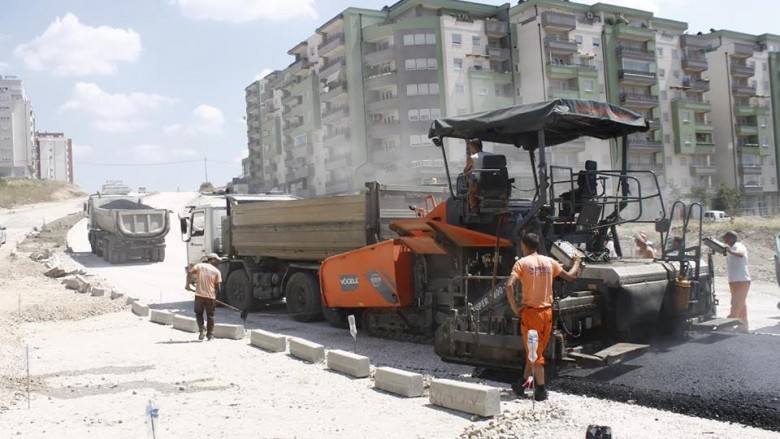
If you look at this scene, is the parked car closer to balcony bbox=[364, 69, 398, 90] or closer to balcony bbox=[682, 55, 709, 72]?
balcony bbox=[682, 55, 709, 72]

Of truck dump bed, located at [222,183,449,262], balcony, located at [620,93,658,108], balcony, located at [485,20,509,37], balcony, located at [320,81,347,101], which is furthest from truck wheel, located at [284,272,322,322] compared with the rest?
balcony, located at [620,93,658,108]

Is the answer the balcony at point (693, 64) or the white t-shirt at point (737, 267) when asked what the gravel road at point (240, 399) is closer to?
the white t-shirt at point (737, 267)

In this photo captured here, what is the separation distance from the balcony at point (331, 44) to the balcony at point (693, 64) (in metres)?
31.1

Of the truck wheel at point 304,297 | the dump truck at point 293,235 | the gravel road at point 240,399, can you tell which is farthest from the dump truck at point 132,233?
the truck wheel at point 304,297

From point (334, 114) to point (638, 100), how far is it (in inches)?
995

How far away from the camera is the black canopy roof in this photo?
662 cm

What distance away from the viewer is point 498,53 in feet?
169

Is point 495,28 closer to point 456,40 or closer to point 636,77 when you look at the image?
point 456,40

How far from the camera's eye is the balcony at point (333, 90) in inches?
2180

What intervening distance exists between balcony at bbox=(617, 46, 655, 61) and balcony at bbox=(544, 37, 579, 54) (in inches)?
234

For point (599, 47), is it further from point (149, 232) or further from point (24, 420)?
→ point (24, 420)

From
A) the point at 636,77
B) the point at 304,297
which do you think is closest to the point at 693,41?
the point at 636,77

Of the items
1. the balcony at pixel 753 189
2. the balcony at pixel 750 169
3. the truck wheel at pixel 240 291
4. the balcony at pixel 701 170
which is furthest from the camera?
the balcony at pixel 750 169

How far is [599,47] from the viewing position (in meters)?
55.9
